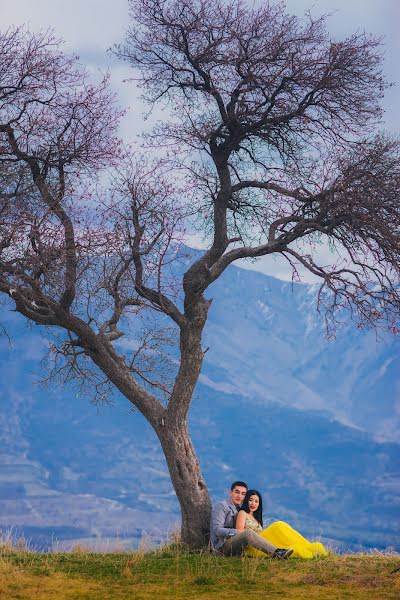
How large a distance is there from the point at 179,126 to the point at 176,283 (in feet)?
11.1

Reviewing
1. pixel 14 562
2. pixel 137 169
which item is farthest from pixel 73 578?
pixel 137 169

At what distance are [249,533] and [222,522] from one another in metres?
0.67

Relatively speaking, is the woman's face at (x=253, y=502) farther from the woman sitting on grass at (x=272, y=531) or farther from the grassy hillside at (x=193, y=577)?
the grassy hillside at (x=193, y=577)

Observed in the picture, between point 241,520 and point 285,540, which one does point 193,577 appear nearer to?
point 241,520

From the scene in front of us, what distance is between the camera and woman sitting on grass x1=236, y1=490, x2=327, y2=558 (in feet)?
46.3

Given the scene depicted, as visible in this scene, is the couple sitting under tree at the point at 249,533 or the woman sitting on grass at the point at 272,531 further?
the woman sitting on grass at the point at 272,531

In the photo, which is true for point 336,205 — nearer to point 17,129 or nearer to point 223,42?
point 223,42

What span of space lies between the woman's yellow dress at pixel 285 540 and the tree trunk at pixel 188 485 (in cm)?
160

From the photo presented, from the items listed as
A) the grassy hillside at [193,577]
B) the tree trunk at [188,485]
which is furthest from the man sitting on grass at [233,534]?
the tree trunk at [188,485]

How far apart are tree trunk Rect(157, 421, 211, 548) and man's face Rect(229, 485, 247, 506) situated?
68.2 inches

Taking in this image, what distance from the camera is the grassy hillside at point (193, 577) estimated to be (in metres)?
11.1

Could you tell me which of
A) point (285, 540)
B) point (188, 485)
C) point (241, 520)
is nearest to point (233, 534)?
point (241, 520)

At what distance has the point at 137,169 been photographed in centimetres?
1678

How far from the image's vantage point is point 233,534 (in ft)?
45.4
